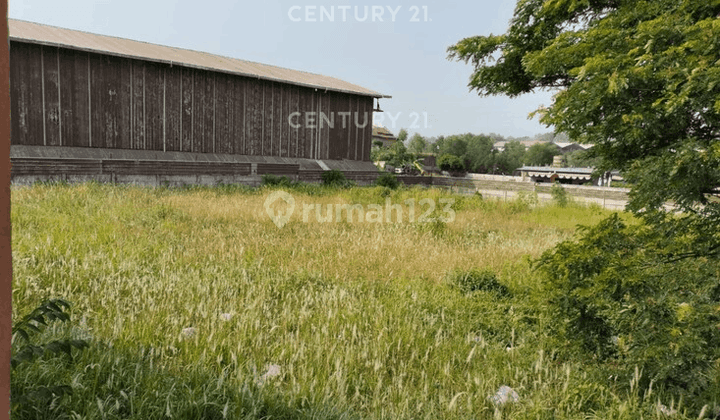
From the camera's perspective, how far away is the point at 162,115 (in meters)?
20.5

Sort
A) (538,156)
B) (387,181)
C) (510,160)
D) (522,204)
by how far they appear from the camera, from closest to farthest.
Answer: (522,204) < (387,181) < (510,160) < (538,156)

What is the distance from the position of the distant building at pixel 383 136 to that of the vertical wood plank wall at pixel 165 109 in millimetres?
38717

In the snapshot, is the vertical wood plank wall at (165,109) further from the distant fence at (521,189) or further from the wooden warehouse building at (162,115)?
the distant fence at (521,189)

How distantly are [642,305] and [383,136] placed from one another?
65.3 metres

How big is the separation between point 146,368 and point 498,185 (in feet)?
83.5

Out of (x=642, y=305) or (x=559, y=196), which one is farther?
(x=559, y=196)

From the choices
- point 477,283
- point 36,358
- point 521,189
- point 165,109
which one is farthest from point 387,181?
point 36,358

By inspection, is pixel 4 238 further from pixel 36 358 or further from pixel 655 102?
pixel 655 102

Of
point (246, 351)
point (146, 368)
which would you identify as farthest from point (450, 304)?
point (146, 368)

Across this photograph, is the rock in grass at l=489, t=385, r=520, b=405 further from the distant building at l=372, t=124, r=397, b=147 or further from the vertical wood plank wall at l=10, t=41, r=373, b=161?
the distant building at l=372, t=124, r=397, b=147

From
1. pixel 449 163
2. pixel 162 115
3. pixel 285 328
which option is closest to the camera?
pixel 285 328

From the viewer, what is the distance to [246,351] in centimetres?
370

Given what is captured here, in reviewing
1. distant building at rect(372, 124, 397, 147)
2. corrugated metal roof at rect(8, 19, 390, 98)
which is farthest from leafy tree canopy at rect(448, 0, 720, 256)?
distant building at rect(372, 124, 397, 147)

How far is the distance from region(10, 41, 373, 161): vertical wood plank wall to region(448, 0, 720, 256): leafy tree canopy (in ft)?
62.6
